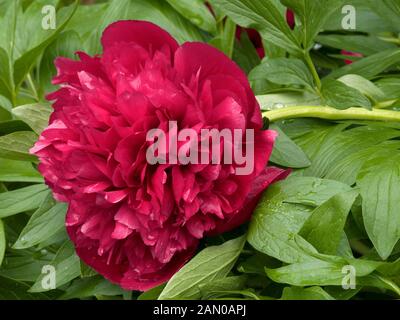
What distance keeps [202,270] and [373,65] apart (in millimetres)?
214

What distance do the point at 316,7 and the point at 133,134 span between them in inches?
6.7

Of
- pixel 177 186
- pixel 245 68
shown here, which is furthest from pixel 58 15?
pixel 177 186

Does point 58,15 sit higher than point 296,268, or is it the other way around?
point 58,15

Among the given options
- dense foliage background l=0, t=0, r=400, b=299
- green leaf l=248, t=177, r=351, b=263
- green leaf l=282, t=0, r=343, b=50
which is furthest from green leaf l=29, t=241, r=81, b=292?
green leaf l=282, t=0, r=343, b=50

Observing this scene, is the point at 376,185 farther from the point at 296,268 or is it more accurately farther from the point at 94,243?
the point at 94,243

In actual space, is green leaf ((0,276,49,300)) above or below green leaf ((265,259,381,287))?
below

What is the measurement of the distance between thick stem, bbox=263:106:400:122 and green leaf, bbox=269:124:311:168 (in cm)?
2

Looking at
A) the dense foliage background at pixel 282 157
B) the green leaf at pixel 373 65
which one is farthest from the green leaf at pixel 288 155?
the green leaf at pixel 373 65

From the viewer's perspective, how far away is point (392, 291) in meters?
0.45

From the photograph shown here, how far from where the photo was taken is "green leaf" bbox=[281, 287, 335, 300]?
0.41 m

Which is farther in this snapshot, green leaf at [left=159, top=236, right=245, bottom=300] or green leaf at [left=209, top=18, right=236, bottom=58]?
green leaf at [left=209, top=18, right=236, bottom=58]

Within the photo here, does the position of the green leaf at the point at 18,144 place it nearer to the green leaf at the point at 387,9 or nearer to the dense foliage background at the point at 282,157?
the dense foliage background at the point at 282,157

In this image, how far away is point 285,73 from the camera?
1.74ft

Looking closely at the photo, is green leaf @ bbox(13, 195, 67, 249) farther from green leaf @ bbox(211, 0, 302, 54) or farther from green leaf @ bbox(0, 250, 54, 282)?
green leaf @ bbox(211, 0, 302, 54)
